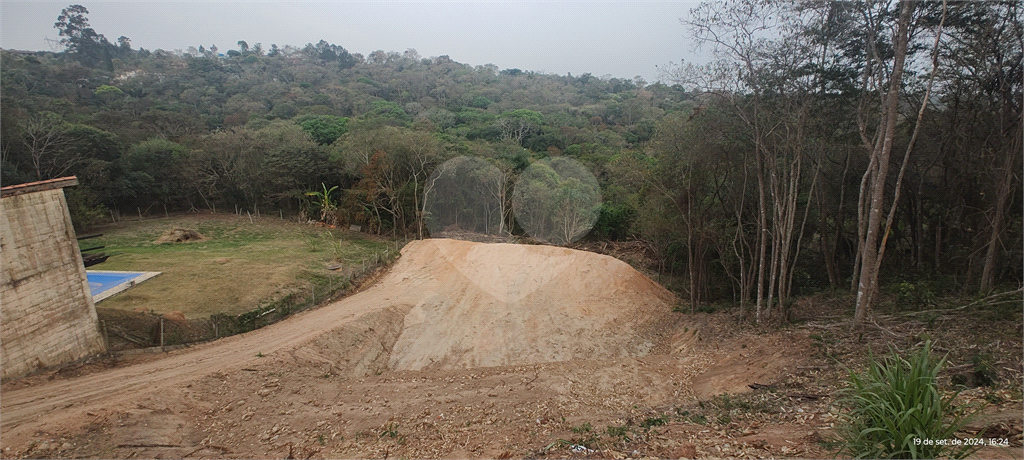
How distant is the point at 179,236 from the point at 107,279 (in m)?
7.01

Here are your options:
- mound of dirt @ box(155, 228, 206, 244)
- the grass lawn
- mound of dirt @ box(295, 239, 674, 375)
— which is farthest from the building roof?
mound of dirt @ box(155, 228, 206, 244)

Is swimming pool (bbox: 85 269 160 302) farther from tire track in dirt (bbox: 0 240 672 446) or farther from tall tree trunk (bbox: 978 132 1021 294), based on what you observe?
tall tree trunk (bbox: 978 132 1021 294)

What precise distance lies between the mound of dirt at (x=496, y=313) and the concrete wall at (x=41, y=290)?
167 inches

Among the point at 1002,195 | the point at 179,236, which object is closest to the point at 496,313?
the point at 1002,195

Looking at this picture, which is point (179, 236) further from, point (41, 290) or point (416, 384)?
point (416, 384)

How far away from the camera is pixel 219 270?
1465 centimetres

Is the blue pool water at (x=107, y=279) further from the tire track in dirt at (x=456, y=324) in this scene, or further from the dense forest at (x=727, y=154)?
the dense forest at (x=727, y=154)

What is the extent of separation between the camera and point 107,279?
13.2m

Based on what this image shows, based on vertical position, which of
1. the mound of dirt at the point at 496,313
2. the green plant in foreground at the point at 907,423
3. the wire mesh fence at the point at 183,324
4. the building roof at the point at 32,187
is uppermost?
the building roof at the point at 32,187

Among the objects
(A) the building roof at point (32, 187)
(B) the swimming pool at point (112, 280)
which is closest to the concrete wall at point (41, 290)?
(A) the building roof at point (32, 187)

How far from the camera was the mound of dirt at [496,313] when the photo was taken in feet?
34.4

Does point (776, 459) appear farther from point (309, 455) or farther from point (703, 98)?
point (703, 98)

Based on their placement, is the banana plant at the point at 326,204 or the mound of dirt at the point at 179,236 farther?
the banana plant at the point at 326,204

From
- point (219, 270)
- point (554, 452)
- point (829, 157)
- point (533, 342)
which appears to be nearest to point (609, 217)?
point (829, 157)
